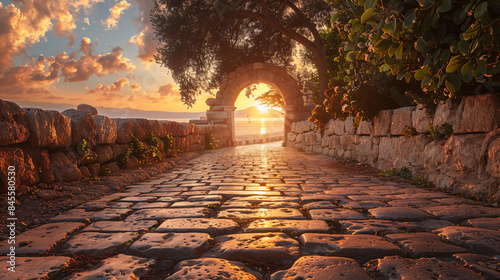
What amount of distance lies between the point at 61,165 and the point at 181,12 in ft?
35.2

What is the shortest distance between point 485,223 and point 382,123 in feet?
12.7

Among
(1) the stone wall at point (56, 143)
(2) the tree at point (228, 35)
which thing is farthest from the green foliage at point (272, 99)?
(1) the stone wall at point (56, 143)

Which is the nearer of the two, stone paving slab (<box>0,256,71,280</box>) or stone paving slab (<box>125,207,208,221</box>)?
stone paving slab (<box>0,256,71,280</box>)

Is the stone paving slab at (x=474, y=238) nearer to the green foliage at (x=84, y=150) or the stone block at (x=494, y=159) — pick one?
the stone block at (x=494, y=159)

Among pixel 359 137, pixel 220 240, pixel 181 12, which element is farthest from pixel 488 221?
pixel 181 12

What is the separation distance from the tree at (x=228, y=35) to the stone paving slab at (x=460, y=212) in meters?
9.76

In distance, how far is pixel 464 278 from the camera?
1.45m

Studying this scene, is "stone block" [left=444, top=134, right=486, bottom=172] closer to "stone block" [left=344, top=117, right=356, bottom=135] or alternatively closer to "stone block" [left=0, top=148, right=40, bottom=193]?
"stone block" [left=344, top=117, right=356, bottom=135]

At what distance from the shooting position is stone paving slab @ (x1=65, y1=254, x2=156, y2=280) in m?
1.55

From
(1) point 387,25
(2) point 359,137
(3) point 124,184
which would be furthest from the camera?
(2) point 359,137

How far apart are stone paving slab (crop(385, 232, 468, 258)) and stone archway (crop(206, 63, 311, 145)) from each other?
13.0 metres

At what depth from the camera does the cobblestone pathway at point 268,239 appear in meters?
1.60

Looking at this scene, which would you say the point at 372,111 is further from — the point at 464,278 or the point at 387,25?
the point at 464,278

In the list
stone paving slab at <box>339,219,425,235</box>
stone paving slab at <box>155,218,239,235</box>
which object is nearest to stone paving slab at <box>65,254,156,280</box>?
stone paving slab at <box>155,218,239,235</box>
